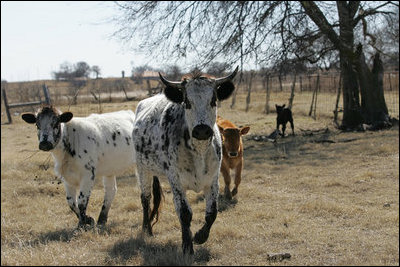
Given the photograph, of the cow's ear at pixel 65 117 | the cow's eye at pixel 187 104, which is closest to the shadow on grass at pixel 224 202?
the cow's ear at pixel 65 117

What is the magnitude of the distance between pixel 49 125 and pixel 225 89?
320 cm

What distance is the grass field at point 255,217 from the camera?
5.03m

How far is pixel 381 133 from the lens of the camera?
16.5 metres

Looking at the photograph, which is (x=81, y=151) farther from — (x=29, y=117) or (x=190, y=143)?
(x=190, y=143)

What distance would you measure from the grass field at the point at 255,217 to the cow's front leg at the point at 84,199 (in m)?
0.27

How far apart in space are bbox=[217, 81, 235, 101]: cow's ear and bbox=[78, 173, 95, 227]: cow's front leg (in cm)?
304

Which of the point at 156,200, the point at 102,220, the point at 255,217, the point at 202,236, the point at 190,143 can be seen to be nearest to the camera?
the point at 190,143

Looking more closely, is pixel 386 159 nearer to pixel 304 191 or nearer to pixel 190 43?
pixel 304 191

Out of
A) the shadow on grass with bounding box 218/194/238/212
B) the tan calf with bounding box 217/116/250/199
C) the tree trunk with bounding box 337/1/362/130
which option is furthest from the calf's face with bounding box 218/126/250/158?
the tree trunk with bounding box 337/1/362/130

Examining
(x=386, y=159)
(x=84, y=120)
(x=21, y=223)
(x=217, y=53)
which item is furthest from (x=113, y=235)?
(x=217, y=53)

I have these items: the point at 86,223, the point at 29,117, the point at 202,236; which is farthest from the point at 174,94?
the point at 29,117

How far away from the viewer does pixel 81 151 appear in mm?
7363

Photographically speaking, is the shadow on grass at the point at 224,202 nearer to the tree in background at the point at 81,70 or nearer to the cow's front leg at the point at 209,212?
the cow's front leg at the point at 209,212

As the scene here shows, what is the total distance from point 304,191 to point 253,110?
58.8ft
